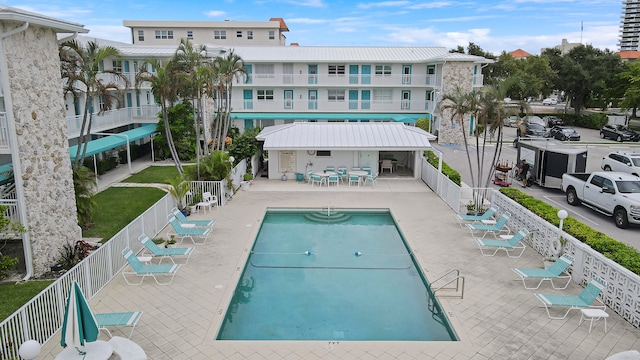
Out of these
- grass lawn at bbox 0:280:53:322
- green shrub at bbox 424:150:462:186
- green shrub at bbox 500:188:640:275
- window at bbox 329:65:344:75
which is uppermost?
window at bbox 329:65:344:75

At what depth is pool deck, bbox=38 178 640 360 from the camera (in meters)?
9.64

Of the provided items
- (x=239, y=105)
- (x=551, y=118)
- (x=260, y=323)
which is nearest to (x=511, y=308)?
(x=260, y=323)

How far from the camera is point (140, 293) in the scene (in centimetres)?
1230

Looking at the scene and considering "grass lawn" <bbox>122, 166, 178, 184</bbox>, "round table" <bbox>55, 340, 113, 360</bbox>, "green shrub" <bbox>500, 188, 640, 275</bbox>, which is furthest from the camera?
"grass lawn" <bbox>122, 166, 178, 184</bbox>

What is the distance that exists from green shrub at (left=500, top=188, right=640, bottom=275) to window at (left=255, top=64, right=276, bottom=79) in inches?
1175

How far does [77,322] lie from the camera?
25.3 feet

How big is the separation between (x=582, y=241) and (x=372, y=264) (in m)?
Answer: 6.26

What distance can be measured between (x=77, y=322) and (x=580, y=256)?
1225 centimetres

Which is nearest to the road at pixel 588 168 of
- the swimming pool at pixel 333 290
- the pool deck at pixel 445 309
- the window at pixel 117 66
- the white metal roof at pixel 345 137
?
the white metal roof at pixel 345 137

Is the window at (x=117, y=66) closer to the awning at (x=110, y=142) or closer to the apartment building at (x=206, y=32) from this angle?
the awning at (x=110, y=142)

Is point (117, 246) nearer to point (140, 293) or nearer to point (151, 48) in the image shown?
point (140, 293)

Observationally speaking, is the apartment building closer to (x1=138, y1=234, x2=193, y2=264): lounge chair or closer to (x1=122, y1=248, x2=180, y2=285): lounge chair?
(x1=138, y1=234, x2=193, y2=264): lounge chair

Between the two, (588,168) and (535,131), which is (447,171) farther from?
(535,131)

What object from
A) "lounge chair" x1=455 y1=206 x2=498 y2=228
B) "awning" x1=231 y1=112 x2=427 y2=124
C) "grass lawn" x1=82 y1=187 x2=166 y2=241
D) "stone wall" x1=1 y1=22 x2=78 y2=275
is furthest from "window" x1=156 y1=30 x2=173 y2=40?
"lounge chair" x1=455 y1=206 x2=498 y2=228
